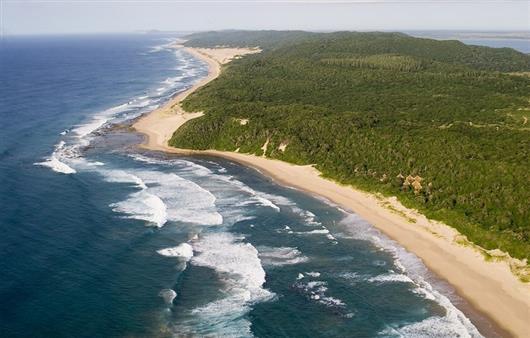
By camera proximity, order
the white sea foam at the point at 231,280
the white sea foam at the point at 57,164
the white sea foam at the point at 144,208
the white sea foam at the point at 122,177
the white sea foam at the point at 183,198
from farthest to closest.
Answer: the white sea foam at the point at 57,164, the white sea foam at the point at 122,177, the white sea foam at the point at 183,198, the white sea foam at the point at 144,208, the white sea foam at the point at 231,280

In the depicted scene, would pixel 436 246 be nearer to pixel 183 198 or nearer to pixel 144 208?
pixel 183 198

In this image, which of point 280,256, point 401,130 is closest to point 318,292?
point 280,256

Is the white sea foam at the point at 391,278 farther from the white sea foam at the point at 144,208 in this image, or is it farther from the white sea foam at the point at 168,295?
the white sea foam at the point at 144,208

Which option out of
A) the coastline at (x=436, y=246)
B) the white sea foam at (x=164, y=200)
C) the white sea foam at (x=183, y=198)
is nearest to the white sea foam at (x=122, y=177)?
the white sea foam at (x=164, y=200)

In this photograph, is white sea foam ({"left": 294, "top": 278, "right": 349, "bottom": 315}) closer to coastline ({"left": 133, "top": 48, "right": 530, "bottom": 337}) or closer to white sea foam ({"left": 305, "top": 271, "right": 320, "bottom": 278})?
white sea foam ({"left": 305, "top": 271, "right": 320, "bottom": 278})

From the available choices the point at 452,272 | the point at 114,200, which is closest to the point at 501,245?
the point at 452,272

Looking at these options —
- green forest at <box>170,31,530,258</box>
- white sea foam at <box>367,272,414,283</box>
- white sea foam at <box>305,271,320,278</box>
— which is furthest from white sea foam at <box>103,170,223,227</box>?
white sea foam at <box>367,272,414,283</box>
